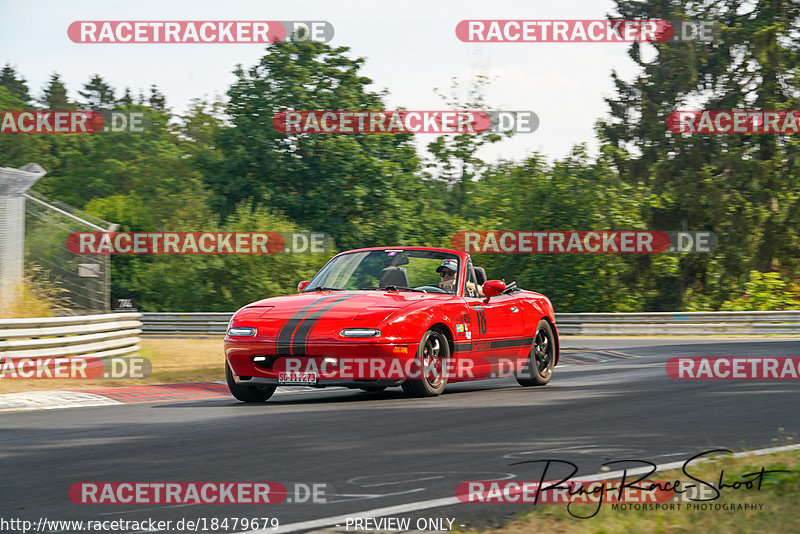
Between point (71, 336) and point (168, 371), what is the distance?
168 cm

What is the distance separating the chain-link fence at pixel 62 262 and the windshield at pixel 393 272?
6.95 meters

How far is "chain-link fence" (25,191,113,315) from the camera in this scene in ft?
59.8

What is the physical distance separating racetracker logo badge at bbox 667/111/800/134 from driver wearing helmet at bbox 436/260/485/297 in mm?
35999

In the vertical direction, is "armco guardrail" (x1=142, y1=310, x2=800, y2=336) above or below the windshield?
below

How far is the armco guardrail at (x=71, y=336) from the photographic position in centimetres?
1480

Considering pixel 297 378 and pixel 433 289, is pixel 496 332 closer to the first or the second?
pixel 433 289

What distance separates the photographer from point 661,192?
46156 millimetres

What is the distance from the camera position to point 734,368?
16.1m

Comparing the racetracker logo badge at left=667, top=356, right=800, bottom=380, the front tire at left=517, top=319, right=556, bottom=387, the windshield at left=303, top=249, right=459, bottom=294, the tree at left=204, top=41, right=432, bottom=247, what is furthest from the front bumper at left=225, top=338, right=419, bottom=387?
the tree at left=204, top=41, right=432, bottom=247

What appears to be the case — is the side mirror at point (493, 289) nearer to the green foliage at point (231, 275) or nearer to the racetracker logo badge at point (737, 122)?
the green foliage at point (231, 275)

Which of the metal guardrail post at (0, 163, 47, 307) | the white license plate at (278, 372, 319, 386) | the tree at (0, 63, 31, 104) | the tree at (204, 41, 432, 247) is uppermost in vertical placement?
the tree at (0, 63, 31, 104)

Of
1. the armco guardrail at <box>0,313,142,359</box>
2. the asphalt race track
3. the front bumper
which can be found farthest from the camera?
the armco guardrail at <box>0,313,142,359</box>

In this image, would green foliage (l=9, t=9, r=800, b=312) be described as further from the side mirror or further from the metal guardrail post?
the side mirror

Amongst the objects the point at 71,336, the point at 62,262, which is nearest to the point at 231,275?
the point at 62,262
